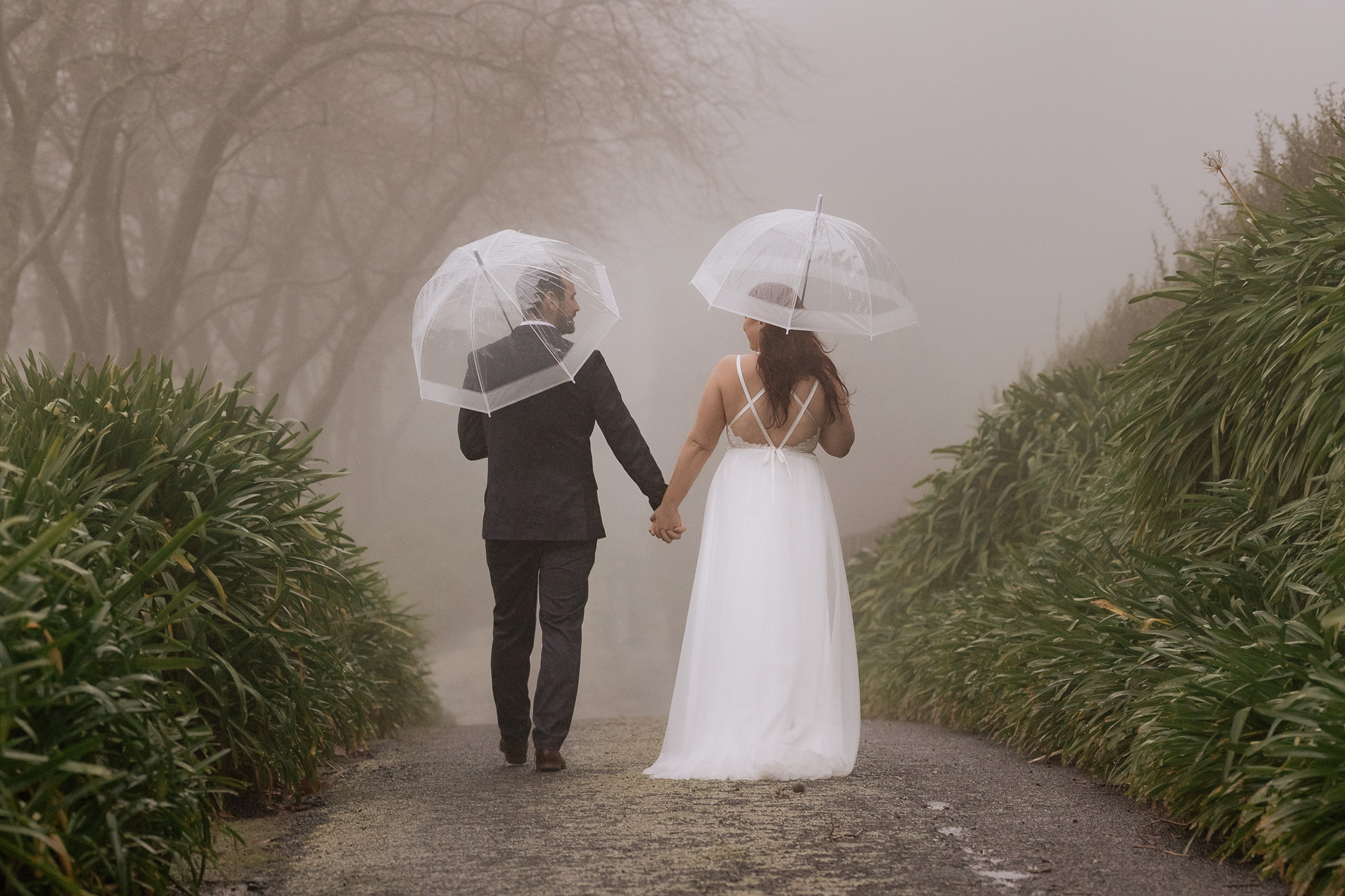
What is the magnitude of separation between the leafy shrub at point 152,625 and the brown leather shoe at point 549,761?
0.73m

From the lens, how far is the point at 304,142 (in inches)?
452

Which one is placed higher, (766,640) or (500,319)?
(500,319)

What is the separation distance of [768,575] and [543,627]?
32.2 inches

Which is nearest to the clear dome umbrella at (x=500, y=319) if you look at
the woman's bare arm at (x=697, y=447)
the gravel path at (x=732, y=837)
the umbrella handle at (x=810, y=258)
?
the woman's bare arm at (x=697, y=447)

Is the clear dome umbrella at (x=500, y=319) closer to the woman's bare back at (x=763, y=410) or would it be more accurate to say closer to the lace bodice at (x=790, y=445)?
the woman's bare back at (x=763, y=410)

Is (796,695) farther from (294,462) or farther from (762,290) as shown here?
(294,462)

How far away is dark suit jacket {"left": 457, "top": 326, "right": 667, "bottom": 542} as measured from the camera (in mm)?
3980

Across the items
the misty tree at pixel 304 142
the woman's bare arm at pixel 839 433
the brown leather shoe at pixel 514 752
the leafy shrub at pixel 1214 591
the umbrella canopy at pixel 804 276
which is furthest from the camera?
the misty tree at pixel 304 142

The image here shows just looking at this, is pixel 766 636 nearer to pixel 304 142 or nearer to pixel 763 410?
pixel 763 410

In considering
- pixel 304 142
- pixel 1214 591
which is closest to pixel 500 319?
pixel 1214 591

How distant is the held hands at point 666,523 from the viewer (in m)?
4.11

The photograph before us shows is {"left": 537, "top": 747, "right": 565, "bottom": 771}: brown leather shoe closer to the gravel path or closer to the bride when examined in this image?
the gravel path

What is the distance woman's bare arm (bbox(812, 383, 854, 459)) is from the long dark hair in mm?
20

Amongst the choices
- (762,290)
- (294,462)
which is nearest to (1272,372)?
(762,290)
